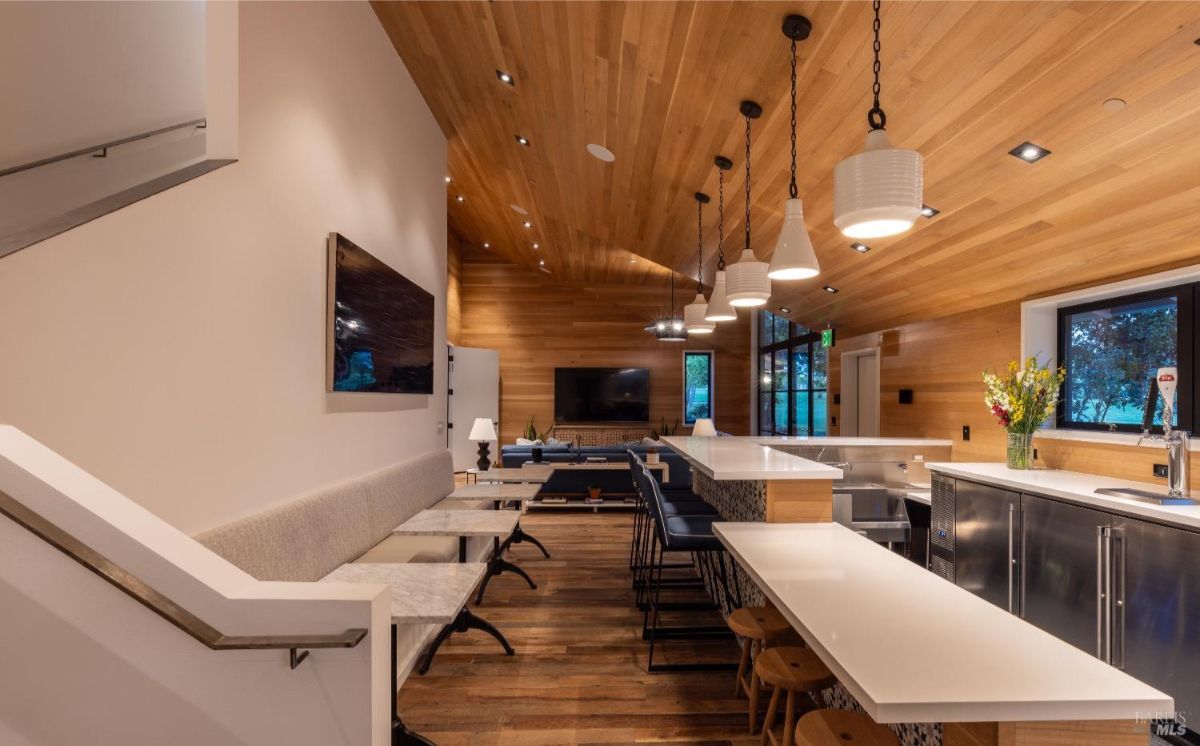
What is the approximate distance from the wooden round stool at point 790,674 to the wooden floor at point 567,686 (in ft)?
2.09

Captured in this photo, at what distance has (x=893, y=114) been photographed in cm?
232

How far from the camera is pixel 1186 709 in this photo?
2.09 m

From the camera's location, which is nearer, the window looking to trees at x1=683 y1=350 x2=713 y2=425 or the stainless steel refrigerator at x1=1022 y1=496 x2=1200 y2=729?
the stainless steel refrigerator at x1=1022 y1=496 x2=1200 y2=729

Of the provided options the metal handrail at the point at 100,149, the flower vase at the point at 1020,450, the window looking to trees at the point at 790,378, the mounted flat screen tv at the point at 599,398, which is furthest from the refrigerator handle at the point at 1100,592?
the mounted flat screen tv at the point at 599,398

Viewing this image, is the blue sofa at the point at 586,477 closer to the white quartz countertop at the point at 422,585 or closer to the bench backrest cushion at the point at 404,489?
the bench backrest cushion at the point at 404,489

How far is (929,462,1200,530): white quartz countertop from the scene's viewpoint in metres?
2.14

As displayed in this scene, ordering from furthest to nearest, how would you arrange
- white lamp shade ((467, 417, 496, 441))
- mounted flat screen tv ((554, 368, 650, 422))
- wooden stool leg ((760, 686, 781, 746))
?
mounted flat screen tv ((554, 368, 650, 422)) → white lamp shade ((467, 417, 496, 441)) → wooden stool leg ((760, 686, 781, 746))

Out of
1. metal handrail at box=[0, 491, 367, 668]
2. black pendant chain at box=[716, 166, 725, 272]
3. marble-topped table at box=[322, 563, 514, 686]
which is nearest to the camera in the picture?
metal handrail at box=[0, 491, 367, 668]

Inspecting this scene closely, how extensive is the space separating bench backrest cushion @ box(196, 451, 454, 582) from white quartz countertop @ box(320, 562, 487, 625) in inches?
9.6

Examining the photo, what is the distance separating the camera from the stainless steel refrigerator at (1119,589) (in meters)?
2.09

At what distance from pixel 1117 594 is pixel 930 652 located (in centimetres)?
191

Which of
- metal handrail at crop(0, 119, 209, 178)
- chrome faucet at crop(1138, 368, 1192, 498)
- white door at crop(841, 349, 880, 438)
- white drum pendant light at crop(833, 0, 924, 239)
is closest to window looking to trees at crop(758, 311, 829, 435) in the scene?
white door at crop(841, 349, 880, 438)

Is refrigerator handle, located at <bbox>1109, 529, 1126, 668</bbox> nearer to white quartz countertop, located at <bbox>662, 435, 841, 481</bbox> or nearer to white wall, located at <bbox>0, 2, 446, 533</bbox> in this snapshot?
white quartz countertop, located at <bbox>662, 435, 841, 481</bbox>

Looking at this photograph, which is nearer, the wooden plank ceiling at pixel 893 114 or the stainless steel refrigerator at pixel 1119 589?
the wooden plank ceiling at pixel 893 114
